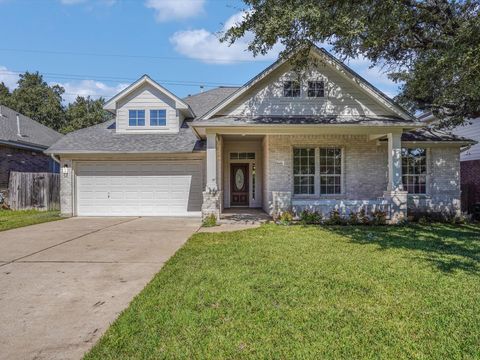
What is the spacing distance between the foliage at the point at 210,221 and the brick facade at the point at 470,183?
439 inches

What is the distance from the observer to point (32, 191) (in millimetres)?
16234

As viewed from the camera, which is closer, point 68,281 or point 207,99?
point 68,281

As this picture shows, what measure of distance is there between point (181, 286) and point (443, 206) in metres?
11.5

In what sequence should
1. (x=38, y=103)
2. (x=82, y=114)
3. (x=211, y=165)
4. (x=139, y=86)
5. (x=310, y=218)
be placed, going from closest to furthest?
(x=310, y=218)
(x=211, y=165)
(x=139, y=86)
(x=38, y=103)
(x=82, y=114)

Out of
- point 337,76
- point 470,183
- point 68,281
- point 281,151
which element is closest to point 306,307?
point 68,281

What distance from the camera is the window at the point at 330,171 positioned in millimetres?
13211

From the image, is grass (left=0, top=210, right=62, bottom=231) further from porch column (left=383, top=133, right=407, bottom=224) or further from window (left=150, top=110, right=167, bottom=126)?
porch column (left=383, top=133, right=407, bottom=224)

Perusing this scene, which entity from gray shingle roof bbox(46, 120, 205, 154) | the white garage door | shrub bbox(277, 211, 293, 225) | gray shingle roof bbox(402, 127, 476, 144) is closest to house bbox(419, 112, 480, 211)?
gray shingle roof bbox(402, 127, 476, 144)

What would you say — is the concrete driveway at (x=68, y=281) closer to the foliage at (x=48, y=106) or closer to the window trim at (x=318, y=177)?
the window trim at (x=318, y=177)

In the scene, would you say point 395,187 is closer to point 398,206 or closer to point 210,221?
point 398,206

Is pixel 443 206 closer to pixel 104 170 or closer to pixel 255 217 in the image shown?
pixel 255 217

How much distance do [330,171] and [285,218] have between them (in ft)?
11.4

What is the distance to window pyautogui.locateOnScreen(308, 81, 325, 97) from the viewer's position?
41.3 feet

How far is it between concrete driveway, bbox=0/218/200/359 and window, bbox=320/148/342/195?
5.91 m
